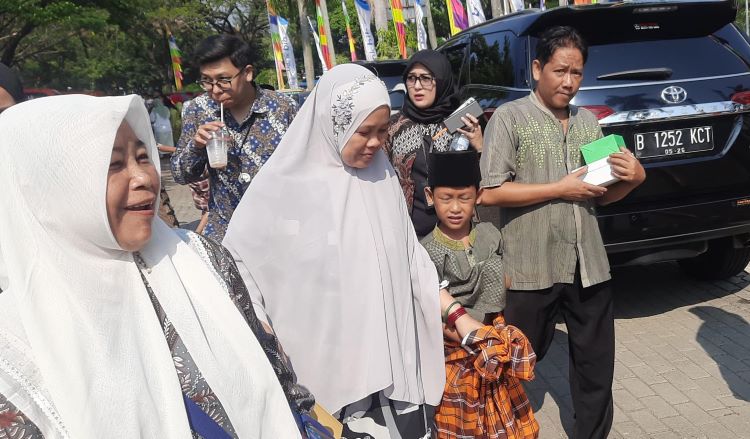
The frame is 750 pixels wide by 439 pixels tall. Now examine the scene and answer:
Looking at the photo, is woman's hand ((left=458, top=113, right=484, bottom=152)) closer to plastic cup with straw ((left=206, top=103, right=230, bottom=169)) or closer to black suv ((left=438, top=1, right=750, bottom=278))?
black suv ((left=438, top=1, right=750, bottom=278))

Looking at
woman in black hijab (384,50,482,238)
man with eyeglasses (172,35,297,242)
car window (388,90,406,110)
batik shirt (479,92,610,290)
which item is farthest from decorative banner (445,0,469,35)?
batik shirt (479,92,610,290)

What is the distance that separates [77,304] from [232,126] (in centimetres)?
218

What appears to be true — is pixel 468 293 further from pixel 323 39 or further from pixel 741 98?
pixel 323 39

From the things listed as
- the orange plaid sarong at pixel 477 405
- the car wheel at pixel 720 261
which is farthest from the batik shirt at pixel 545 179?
the car wheel at pixel 720 261

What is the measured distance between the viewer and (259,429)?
5.67 ft

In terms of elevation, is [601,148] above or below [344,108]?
below

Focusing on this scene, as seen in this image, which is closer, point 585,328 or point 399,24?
point 585,328

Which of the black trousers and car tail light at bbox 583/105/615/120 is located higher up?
car tail light at bbox 583/105/615/120

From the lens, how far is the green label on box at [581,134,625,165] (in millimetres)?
2812

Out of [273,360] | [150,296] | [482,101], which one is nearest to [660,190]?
[482,101]

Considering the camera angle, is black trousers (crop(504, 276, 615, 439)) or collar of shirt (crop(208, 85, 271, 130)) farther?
collar of shirt (crop(208, 85, 271, 130))

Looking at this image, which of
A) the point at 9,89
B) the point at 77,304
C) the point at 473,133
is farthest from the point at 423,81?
the point at 77,304

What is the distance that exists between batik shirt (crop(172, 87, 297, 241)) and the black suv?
1.55 metres

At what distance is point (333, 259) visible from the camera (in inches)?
98.3
